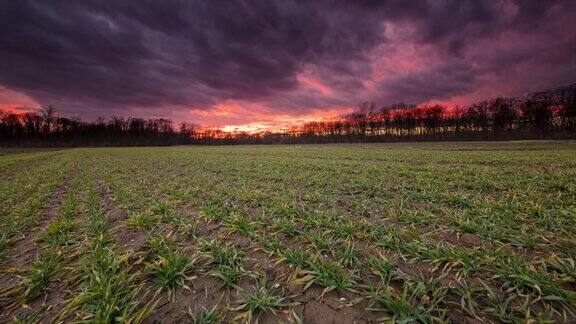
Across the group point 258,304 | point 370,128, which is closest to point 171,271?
point 258,304

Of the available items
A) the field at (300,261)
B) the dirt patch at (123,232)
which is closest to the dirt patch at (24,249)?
the field at (300,261)

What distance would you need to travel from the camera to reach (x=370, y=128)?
111250 mm

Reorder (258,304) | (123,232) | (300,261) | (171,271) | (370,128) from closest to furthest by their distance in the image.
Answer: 1. (258,304)
2. (171,271)
3. (300,261)
4. (123,232)
5. (370,128)

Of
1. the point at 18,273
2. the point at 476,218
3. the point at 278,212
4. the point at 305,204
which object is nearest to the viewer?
the point at 18,273

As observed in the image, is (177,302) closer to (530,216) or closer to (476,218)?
(476,218)

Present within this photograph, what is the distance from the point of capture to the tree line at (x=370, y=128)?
77188 millimetres

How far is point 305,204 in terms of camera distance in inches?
287

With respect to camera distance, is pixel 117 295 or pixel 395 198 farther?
pixel 395 198

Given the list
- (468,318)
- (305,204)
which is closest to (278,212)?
(305,204)

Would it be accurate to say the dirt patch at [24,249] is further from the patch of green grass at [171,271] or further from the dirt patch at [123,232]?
the patch of green grass at [171,271]

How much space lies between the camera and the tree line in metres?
77.2

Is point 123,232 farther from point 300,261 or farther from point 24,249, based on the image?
point 300,261

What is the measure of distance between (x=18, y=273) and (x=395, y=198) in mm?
8737

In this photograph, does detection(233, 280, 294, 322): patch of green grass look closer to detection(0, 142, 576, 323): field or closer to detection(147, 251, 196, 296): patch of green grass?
detection(0, 142, 576, 323): field
